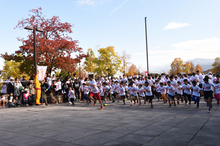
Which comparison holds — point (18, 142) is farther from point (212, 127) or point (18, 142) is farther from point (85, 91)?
point (85, 91)

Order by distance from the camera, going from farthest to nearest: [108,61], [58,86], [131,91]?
[108,61] → [58,86] → [131,91]

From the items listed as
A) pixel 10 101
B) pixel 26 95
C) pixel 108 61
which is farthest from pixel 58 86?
pixel 108 61

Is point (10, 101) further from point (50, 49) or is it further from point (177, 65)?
point (177, 65)

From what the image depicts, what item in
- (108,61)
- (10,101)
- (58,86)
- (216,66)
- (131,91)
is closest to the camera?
(131,91)

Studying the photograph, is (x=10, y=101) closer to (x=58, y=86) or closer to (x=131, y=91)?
(x=58, y=86)

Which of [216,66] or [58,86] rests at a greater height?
[216,66]

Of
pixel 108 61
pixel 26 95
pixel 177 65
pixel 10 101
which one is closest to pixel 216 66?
pixel 177 65

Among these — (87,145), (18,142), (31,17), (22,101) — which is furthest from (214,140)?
(31,17)

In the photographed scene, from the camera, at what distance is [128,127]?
21.3ft

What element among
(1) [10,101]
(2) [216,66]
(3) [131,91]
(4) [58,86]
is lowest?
(1) [10,101]

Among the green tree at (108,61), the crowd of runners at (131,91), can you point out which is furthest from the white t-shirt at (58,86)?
the green tree at (108,61)

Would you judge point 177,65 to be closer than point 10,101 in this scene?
No

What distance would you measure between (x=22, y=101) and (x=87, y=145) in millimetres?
12066

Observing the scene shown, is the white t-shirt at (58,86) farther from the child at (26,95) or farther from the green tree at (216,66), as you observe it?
the green tree at (216,66)
